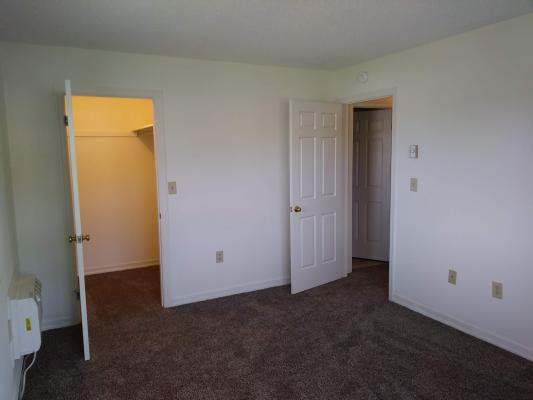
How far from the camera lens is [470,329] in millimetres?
3016

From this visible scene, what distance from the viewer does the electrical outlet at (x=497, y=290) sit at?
2.80 metres

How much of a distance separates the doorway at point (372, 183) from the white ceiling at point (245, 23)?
5.00 feet

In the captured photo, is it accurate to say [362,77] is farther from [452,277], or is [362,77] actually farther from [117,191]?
[117,191]

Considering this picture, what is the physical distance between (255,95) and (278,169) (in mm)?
802

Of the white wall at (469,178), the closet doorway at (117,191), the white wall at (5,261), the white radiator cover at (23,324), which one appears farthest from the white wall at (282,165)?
the closet doorway at (117,191)

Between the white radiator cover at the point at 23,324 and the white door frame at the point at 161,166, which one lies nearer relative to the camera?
the white radiator cover at the point at 23,324

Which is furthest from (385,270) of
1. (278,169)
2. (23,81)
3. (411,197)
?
(23,81)

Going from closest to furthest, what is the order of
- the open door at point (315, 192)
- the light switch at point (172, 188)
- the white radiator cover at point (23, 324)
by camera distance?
Result: the white radiator cover at point (23, 324) < the light switch at point (172, 188) < the open door at point (315, 192)

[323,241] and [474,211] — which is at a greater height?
[474,211]

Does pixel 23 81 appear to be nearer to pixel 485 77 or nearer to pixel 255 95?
pixel 255 95

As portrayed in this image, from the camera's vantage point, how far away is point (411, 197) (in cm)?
344

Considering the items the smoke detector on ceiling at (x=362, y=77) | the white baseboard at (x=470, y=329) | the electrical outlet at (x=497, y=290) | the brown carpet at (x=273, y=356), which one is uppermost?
the smoke detector on ceiling at (x=362, y=77)

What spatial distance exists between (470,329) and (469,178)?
3.92ft

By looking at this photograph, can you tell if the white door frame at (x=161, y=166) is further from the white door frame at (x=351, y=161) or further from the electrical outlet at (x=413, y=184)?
the electrical outlet at (x=413, y=184)
